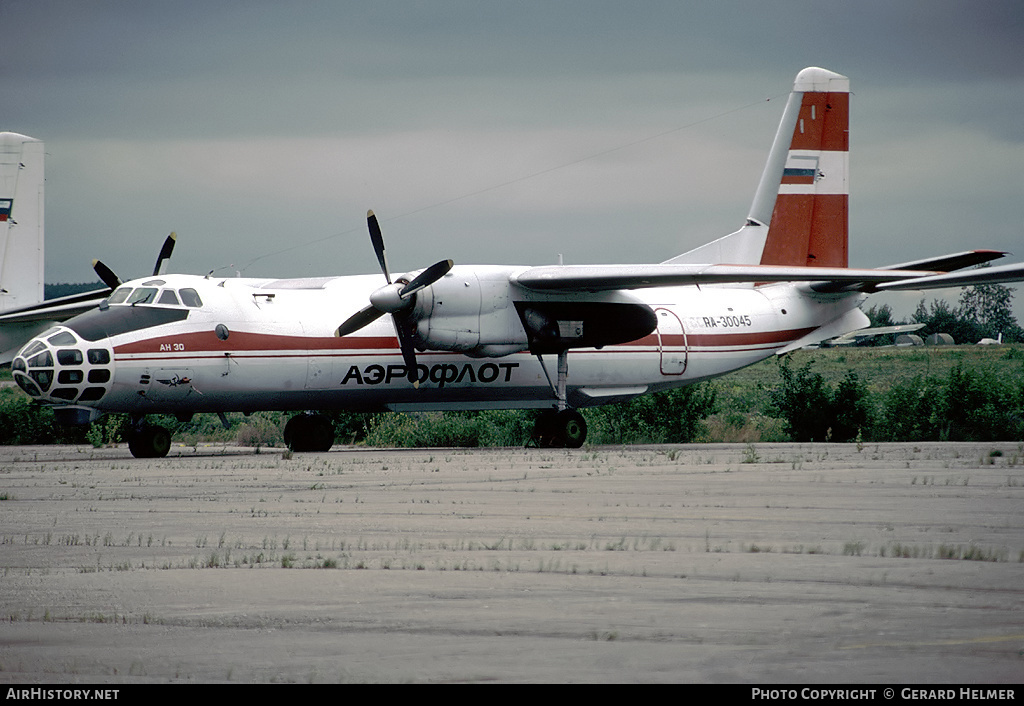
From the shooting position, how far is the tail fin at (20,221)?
29.7 meters

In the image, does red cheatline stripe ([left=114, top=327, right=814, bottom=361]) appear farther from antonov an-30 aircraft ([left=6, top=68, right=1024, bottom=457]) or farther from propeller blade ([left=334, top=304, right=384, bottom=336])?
propeller blade ([left=334, top=304, right=384, bottom=336])

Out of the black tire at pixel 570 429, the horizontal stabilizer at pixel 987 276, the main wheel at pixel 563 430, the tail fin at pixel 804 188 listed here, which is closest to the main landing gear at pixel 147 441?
the main wheel at pixel 563 430

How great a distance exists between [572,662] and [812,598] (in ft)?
7.69

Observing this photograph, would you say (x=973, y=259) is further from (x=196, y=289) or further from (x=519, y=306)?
(x=196, y=289)

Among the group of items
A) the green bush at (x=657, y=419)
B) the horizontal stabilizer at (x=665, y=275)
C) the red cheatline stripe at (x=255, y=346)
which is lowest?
the green bush at (x=657, y=419)

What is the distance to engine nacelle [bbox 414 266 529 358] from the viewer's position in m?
25.7

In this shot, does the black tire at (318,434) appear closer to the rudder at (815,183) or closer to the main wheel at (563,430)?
the main wheel at (563,430)

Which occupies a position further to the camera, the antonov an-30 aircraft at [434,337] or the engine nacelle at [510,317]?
the engine nacelle at [510,317]

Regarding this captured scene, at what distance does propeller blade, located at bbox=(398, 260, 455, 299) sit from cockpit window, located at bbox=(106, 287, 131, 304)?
540cm

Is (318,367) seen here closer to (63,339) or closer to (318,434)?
(318,434)

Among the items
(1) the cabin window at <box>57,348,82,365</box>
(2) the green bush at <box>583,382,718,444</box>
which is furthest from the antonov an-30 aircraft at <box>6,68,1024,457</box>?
(2) the green bush at <box>583,382,718,444</box>

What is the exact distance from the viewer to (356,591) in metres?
8.63

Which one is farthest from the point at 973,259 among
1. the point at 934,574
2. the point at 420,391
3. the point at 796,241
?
the point at 934,574

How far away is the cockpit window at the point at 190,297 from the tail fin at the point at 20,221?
658 centimetres
